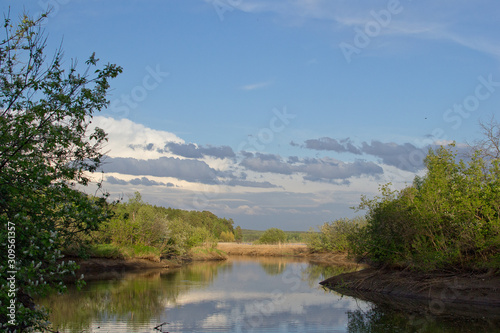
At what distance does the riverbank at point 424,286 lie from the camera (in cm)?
2248

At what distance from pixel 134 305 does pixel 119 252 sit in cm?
2061

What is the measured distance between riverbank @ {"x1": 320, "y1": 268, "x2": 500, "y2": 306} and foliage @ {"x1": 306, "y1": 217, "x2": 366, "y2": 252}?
2214 cm

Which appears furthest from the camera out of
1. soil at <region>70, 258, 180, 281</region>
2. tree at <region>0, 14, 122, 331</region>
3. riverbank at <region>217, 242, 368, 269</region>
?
riverbank at <region>217, 242, 368, 269</region>

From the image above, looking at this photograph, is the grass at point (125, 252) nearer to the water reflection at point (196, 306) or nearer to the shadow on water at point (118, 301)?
the shadow on water at point (118, 301)

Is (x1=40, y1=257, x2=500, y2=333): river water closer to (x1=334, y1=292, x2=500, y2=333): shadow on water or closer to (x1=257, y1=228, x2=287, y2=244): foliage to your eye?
(x1=334, y1=292, x2=500, y2=333): shadow on water

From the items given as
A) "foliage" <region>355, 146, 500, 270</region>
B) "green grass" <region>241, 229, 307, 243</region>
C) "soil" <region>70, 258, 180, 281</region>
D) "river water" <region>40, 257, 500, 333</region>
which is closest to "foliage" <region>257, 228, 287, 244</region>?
"green grass" <region>241, 229, 307, 243</region>

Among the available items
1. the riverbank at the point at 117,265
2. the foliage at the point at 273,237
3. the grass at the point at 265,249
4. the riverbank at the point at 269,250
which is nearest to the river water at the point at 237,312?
the riverbank at the point at 117,265

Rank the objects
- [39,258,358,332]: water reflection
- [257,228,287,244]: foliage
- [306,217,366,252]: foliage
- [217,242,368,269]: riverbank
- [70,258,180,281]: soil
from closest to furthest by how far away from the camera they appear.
A: [39,258,358,332]: water reflection → [70,258,180,281]: soil → [306,217,366,252]: foliage → [217,242,368,269]: riverbank → [257,228,287,244]: foliage

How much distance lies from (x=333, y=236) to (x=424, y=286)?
33.6m

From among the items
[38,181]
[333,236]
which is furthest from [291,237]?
[38,181]

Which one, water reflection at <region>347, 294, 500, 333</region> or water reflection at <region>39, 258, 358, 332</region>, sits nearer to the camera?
water reflection at <region>347, 294, 500, 333</region>

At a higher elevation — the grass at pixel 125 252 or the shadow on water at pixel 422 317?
the grass at pixel 125 252

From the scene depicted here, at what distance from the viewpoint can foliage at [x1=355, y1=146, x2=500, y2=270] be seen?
22781 mm

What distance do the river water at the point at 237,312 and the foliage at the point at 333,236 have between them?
25.0 meters
